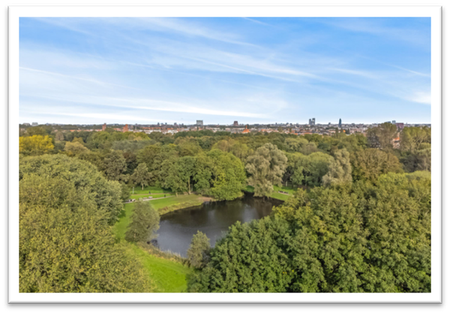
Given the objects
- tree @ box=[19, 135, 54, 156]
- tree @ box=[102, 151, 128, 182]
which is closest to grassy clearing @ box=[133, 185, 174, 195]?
tree @ box=[102, 151, 128, 182]

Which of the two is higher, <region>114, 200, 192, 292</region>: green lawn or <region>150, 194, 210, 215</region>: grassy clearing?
<region>150, 194, 210, 215</region>: grassy clearing

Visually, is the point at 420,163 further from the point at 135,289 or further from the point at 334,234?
the point at 135,289

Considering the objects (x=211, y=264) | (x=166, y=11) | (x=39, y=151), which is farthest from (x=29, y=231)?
(x=39, y=151)

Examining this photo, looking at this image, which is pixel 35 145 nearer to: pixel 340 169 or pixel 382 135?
pixel 340 169

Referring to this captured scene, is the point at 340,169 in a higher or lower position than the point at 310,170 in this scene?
higher

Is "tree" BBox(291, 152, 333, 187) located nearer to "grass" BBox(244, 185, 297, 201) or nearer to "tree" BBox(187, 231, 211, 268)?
"grass" BBox(244, 185, 297, 201)

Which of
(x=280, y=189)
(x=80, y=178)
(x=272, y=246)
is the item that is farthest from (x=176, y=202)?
(x=272, y=246)
